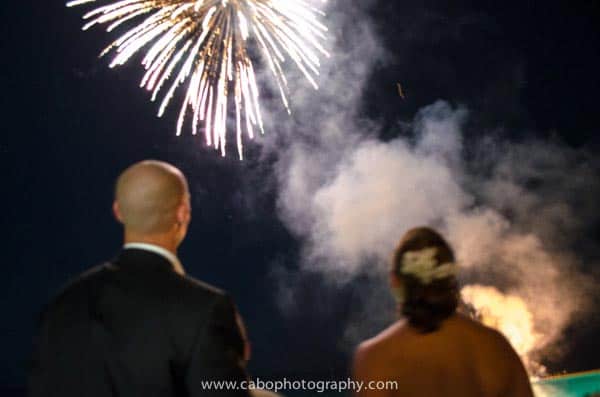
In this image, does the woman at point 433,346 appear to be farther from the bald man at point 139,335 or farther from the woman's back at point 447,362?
the bald man at point 139,335

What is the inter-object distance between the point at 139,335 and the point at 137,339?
0.05 ft

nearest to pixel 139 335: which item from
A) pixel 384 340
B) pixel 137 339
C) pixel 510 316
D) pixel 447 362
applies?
pixel 137 339

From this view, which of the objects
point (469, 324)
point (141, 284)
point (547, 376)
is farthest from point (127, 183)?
point (547, 376)

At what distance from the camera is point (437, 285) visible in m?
3.75

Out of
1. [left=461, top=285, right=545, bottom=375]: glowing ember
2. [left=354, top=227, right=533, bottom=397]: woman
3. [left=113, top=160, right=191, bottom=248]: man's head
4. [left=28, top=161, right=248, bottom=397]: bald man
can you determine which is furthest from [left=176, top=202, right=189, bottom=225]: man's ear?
[left=461, top=285, right=545, bottom=375]: glowing ember

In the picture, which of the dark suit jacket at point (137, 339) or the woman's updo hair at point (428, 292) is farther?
the woman's updo hair at point (428, 292)

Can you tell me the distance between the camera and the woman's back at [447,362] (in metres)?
3.70

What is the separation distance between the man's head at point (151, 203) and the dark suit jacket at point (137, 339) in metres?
0.17

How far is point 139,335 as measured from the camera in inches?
122

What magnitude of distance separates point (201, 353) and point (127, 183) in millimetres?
762

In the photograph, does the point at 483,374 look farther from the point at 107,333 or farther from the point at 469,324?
the point at 107,333

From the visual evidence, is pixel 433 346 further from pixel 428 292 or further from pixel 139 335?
pixel 139 335

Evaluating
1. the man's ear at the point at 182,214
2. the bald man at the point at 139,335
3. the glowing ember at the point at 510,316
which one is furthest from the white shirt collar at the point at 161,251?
the glowing ember at the point at 510,316

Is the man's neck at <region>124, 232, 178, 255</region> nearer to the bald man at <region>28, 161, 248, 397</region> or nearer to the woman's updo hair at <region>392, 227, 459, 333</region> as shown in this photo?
the bald man at <region>28, 161, 248, 397</region>
